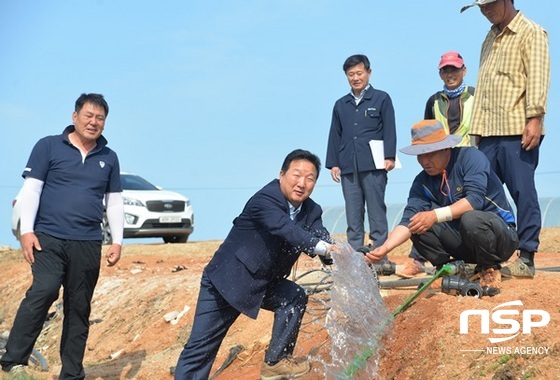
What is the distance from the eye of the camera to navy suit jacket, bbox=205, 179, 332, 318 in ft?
18.8

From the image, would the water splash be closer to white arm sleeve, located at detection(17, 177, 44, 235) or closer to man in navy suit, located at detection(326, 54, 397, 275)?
white arm sleeve, located at detection(17, 177, 44, 235)

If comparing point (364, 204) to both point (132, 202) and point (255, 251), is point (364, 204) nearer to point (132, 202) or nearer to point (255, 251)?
point (255, 251)

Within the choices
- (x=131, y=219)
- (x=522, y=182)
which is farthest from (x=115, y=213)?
(x=131, y=219)

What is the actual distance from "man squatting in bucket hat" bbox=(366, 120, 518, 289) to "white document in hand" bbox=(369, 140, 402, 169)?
2110mm

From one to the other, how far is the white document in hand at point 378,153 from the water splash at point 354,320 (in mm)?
2879

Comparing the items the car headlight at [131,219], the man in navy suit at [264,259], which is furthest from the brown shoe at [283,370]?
the car headlight at [131,219]

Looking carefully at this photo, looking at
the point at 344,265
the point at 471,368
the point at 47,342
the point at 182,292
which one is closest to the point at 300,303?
the point at 344,265

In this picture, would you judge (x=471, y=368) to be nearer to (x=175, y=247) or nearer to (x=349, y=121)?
(x=349, y=121)

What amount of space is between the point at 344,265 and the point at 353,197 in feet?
Answer: 11.3

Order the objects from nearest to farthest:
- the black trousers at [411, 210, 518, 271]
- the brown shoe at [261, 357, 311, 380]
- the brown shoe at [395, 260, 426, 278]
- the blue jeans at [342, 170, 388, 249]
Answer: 1. the brown shoe at [261, 357, 311, 380]
2. the black trousers at [411, 210, 518, 271]
3. the brown shoe at [395, 260, 426, 278]
4. the blue jeans at [342, 170, 388, 249]

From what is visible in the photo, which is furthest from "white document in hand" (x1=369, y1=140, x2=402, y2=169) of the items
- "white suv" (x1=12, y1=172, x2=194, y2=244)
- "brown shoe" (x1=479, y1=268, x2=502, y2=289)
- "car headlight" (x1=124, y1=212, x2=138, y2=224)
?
"car headlight" (x1=124, y1=212, x2=138, y2=224)

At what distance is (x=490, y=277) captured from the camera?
22.5 feet

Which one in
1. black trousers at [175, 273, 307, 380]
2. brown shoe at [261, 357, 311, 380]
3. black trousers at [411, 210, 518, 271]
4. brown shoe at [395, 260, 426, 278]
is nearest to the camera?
black trousers at [175, 273, 307, 380]

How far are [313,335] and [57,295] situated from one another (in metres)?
2.07
